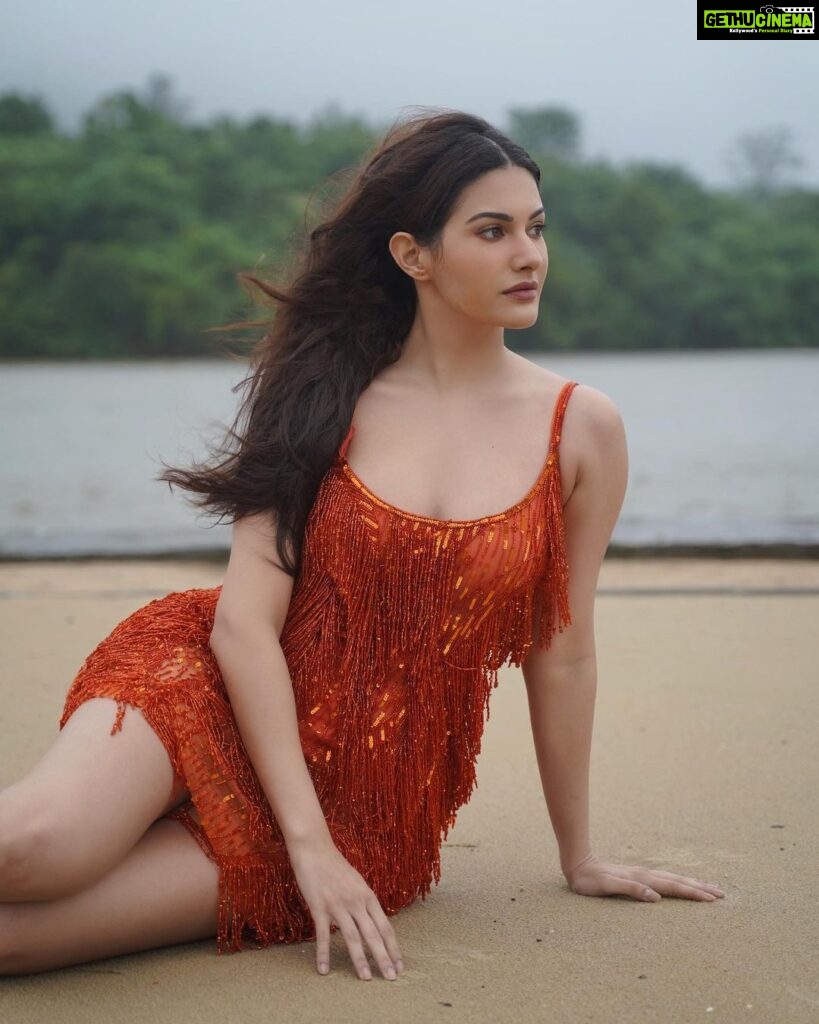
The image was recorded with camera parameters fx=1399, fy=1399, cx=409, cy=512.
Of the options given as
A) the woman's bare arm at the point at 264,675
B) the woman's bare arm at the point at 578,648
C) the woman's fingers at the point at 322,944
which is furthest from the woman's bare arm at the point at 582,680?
the woman's fingers at the point at 322,944

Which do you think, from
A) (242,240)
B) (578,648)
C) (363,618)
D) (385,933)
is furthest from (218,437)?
(242,240)

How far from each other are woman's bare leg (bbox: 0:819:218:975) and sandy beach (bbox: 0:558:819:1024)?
4 centimetres

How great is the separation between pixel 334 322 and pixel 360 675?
0.64 m

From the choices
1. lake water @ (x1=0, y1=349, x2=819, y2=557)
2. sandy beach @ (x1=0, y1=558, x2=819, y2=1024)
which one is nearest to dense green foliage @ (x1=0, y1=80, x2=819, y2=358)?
lake water @ (x1=0, y1=349, x2=819, y2=557)

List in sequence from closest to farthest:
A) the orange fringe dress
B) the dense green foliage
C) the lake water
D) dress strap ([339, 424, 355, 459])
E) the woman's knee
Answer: the woman's knee → the orange fringe dress → dress strap ([339, 424, 355, 459]) → the lake water → the dense green foliage

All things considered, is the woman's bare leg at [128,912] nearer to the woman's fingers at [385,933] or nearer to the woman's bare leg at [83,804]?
the woman's bare leg at [83,804]

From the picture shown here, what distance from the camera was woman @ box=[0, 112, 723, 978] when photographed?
2.19 m

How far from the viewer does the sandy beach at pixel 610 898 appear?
6.83 feet

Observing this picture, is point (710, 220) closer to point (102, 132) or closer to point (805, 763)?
point (102, 132)

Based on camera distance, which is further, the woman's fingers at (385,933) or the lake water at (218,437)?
the lake water at (218,437)

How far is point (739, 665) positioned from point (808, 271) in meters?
31.5

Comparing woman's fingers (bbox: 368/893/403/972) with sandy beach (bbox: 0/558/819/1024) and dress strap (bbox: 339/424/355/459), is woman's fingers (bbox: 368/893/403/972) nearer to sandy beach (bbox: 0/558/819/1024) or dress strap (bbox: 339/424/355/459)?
sandy beach (bbox: 0/558/819/1024)

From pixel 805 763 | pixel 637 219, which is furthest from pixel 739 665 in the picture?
pixel 637 219

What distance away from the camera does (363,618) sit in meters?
2.34
